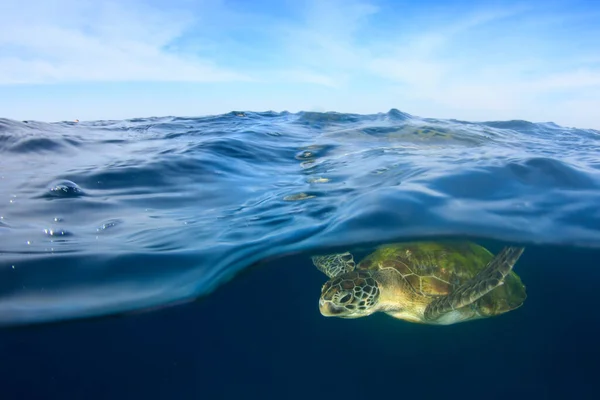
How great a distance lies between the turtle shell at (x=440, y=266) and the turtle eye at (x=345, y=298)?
1.35 meters

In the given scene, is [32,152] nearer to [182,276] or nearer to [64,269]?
[64,269]

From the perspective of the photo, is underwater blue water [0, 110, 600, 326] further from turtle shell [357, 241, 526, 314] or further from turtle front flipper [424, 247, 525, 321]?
turtle shell [357, 241, 526, 314]

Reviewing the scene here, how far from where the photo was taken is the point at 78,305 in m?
4.70

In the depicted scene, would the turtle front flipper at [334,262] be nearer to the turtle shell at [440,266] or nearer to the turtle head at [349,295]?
the turtle shell at [440,266]

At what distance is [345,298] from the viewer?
561cm

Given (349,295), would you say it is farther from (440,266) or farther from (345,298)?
(440,266)

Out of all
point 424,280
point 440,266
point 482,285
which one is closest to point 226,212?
point 424,280

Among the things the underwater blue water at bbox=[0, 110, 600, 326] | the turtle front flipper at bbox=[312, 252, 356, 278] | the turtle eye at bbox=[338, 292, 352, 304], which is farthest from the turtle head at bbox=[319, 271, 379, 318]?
the turtle front flipper at bbox=[312, 252, 356, 278]

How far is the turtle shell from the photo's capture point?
653cm

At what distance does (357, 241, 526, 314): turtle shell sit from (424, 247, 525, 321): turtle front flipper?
1.53 ft

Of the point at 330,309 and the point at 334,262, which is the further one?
the point at 334,262

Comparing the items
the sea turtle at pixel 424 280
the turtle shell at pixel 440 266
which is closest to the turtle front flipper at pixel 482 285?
the sea turtle at pixel 424 280

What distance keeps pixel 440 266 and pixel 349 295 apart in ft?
6.91

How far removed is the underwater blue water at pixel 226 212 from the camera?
490 centimetres
